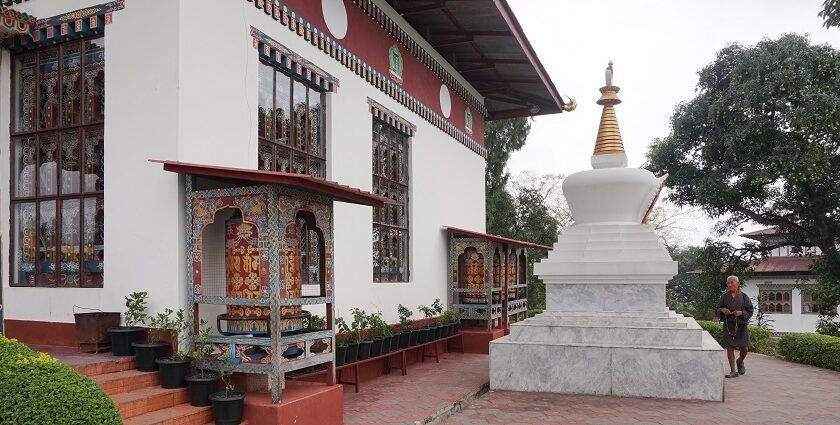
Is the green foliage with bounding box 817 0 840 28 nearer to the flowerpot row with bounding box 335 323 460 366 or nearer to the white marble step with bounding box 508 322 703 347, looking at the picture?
the white marble step with bounding box 508 322 703 347

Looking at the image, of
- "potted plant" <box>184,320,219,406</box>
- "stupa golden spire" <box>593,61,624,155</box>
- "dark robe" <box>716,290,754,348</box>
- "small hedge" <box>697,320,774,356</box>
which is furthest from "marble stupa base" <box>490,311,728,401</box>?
"small hedge" <box>697,320,774,356</box>

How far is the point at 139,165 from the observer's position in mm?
6531

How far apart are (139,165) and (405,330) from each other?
490cm

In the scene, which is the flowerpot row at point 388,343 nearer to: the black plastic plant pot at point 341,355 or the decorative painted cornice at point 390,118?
the black plastic plant pot at point 341,355

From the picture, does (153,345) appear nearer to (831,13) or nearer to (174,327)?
(174,327)

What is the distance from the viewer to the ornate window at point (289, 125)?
8031 millimetres

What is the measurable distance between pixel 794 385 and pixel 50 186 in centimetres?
975

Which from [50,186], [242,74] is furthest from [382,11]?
[50,186]

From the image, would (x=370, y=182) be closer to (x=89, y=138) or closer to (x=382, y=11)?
(x=382, y=11)

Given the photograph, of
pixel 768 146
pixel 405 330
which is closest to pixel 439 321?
pixel 405 330

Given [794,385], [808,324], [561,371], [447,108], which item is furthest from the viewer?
[808,324]

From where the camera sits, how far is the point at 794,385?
947cm

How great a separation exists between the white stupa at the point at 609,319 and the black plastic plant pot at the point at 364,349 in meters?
1.65

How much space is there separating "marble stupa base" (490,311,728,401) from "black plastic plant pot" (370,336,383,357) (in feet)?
4.88
